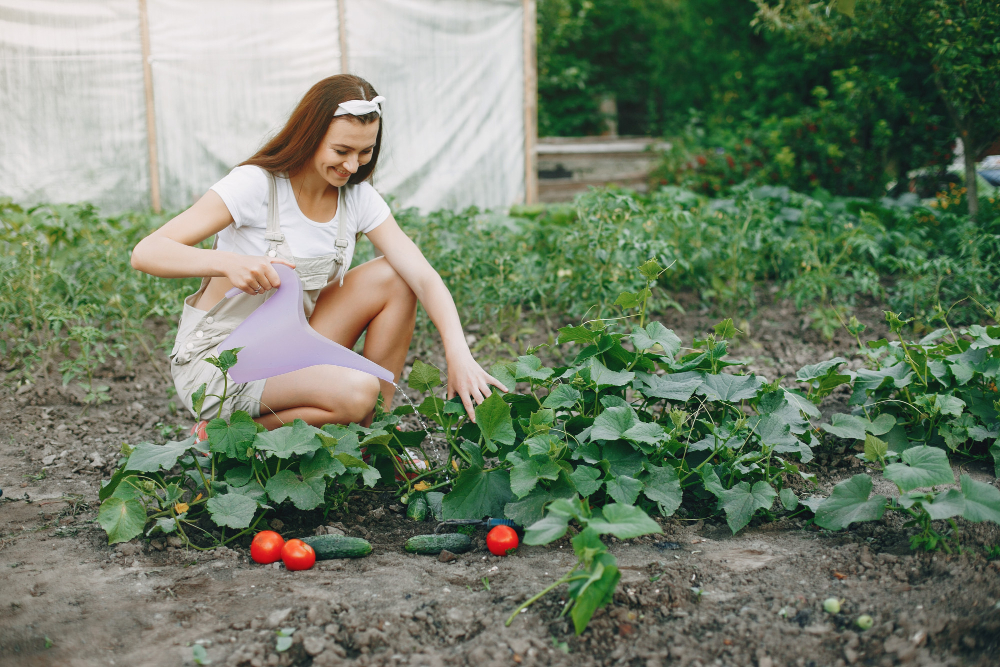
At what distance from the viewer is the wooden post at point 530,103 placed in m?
5.90

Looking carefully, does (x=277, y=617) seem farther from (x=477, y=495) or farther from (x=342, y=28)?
(x=342, y=28)

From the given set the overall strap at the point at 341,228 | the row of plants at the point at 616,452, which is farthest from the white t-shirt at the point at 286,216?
the row of plants at the point at 616,452

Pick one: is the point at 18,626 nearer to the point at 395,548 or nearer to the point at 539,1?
the point at 395,548

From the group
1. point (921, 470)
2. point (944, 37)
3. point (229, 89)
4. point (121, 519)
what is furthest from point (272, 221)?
point (229, 89)

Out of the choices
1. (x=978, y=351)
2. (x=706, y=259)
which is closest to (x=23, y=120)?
(x=706, y=259)

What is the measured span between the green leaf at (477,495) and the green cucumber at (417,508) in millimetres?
105

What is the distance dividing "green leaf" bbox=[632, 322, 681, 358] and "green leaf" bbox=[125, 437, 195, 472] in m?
1.10

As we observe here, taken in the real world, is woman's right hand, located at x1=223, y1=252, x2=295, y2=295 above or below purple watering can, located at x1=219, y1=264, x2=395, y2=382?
above

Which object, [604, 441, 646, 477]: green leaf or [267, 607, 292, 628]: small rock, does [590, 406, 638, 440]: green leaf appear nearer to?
[604, 441, 646, 477]: green leaf

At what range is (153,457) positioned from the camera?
1.67 m

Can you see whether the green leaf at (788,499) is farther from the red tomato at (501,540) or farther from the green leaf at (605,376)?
the red tomato at (501,540)

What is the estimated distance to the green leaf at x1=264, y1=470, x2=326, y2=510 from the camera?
1.68m

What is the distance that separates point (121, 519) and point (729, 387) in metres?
1.44

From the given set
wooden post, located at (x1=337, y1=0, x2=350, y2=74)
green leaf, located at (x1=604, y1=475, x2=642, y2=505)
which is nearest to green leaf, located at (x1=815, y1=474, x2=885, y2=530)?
green leaf, located at (x1=604, y1=475, x2=642, y2=505)
